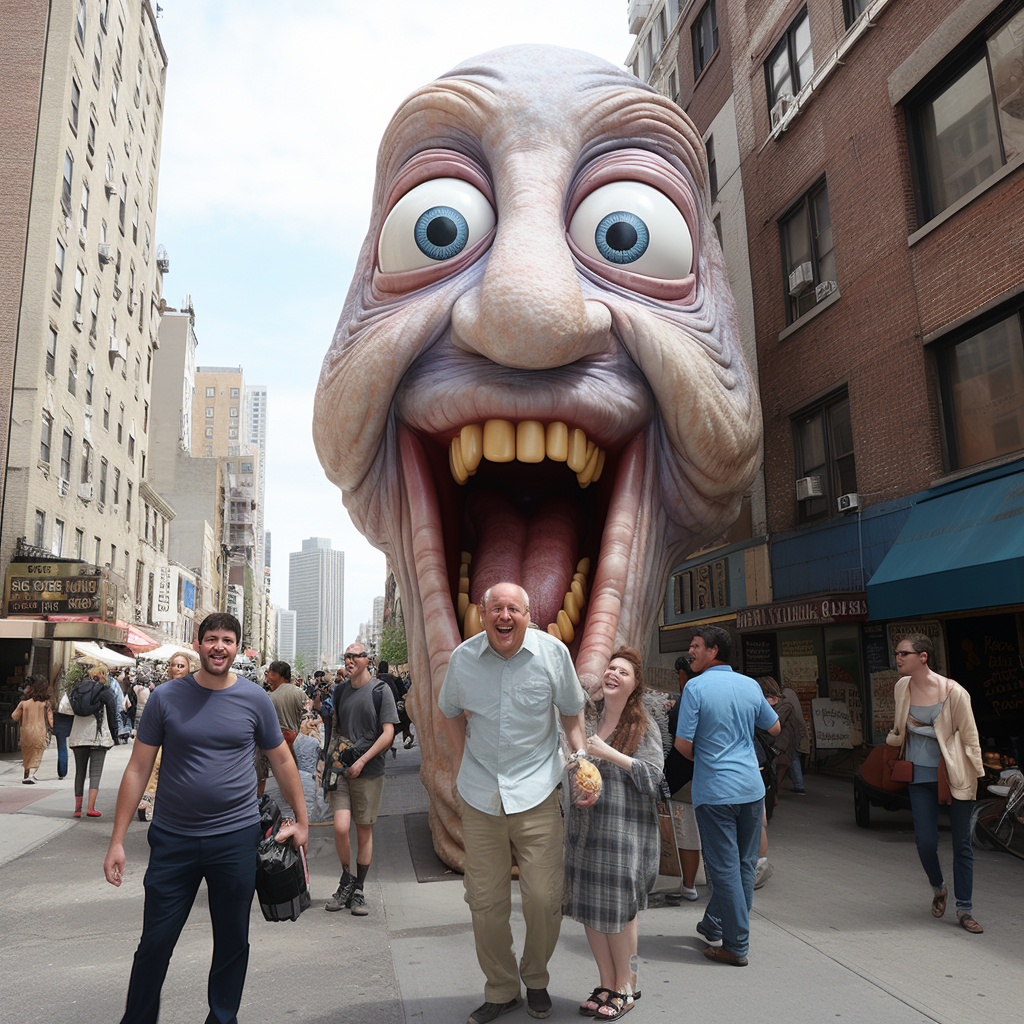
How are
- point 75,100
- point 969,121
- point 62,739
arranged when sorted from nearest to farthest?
point 969,121 < point 62,739 < point 75,100

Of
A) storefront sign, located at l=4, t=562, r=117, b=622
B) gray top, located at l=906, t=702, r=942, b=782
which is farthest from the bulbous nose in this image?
storefront sign, located at l=4, t=562, r=117, b=622

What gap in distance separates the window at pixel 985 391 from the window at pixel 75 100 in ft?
73.7

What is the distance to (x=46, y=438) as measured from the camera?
66.9ft

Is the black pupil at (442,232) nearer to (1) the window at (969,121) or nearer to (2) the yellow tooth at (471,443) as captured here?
(2) the yellow tooth at (471,443)

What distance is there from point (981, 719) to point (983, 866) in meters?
3.16

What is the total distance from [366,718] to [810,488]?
7.16 m

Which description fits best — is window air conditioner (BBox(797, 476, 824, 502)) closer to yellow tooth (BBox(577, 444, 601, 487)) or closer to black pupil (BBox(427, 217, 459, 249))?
yellow tooth (BBox(577, 444, 601, 487))

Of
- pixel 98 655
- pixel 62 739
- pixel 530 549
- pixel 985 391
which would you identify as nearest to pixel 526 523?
pixel 530 549

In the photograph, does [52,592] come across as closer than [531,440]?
No

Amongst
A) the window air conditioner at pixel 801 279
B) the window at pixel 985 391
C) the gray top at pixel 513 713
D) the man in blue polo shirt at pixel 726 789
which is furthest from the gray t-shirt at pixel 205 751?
the window air conditioner at pixel 801 279

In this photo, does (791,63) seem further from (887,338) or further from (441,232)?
(441,232)

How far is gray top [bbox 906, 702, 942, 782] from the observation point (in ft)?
13.9

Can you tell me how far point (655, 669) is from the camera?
49.8 ft

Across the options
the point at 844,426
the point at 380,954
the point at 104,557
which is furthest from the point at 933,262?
the point at 104,557
